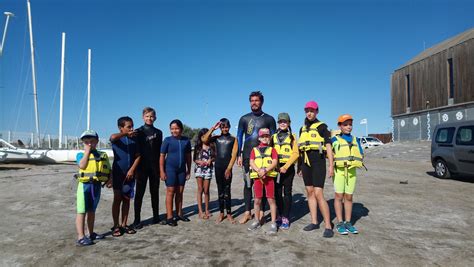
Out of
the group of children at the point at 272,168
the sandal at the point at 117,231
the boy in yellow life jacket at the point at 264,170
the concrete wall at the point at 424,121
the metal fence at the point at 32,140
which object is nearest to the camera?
the group of children at the point at 272,168

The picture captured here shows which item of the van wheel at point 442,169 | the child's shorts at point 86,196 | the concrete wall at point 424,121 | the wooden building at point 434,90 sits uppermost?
the wooden building at point 434,90

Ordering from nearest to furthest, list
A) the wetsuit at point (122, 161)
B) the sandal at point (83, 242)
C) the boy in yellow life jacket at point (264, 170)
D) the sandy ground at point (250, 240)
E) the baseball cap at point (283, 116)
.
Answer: the sandy ground at point (250, 240) < the sandal at point (83, 242) < the wetsuit at point (122, 161) < the boy in yellow life jacket at point (264, 170) < the baseball cap at point (283, 116)

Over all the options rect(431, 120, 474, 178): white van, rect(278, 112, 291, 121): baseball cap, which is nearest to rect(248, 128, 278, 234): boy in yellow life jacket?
rect(278, 112, 291, 121): baseball cap

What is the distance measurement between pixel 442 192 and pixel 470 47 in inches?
1074

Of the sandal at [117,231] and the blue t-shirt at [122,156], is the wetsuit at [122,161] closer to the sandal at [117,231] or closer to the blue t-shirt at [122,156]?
the blue t-shirt at [122,156]

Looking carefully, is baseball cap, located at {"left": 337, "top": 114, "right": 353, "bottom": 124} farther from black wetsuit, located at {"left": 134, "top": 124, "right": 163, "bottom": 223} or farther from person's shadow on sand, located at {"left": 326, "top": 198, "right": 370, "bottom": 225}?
black wetsuit, located at {"left": 134, "top": 124, "right": 163, "bottom": 223}

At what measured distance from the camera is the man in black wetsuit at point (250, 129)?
5488 mm

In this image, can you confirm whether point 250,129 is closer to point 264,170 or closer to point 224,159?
point 224,159

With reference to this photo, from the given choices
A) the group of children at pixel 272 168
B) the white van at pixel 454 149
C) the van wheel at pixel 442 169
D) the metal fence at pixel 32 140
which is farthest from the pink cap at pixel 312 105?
the metal fence at pixel 32 140

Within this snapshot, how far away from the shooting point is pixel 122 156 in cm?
489

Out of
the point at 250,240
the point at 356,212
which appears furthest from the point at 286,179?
the point at 356,212

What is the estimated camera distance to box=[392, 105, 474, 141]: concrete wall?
29.6m

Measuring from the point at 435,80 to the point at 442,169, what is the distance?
87.4ft

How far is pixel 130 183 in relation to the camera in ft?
16.1
